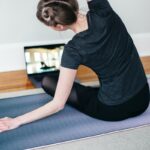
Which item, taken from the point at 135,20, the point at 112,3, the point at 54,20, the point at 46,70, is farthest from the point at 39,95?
the point at 135,20

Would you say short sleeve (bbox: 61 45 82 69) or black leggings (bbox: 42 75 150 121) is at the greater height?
short sleeve (bbox: 61 45 82 69)

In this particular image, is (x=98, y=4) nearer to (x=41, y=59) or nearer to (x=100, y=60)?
(x=100, y=60)

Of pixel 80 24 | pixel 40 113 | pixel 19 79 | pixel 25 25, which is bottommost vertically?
pixel 19 79

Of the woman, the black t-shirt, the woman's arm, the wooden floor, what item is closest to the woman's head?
the woman

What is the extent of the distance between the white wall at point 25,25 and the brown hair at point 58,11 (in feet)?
3.93

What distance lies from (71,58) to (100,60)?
0.16 m

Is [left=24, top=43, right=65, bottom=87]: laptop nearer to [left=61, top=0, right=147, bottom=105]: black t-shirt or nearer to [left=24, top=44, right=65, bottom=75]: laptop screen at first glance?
[left=24, top=44, right=65, bottom=75]: laptop screen

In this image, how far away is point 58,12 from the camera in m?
1.60

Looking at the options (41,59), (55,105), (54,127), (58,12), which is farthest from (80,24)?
(41,59)

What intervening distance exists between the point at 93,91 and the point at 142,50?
1.58 metres

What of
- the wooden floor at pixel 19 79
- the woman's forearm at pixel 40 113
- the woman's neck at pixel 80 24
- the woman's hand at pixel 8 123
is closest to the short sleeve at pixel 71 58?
the woman's neck at pixel 80 24

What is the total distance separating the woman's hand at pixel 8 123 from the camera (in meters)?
1.88

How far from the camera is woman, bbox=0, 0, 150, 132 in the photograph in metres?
1.64

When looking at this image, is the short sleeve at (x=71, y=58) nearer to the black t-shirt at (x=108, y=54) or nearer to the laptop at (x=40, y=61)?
the black t-shirt at (x=108, y=54)
